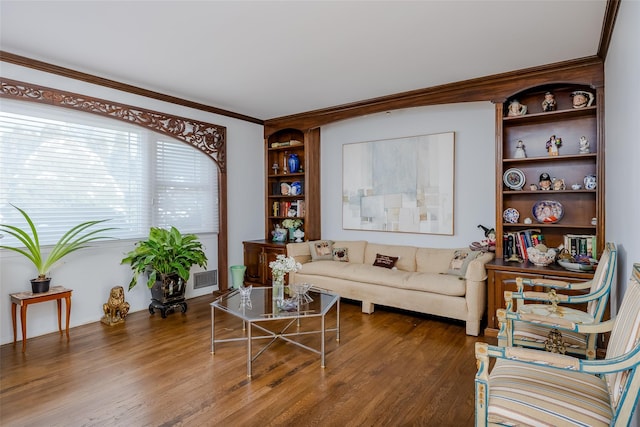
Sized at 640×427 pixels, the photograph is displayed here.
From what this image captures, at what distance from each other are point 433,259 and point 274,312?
234 cm

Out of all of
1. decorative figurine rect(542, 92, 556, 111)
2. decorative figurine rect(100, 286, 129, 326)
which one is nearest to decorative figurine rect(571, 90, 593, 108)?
→ decorative figurine rect(542, 92, 556, 111)

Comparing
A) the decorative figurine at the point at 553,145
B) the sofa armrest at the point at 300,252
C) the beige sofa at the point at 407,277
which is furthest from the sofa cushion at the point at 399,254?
the decorative figurine at the point at 553,145

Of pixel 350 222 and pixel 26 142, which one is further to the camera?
pixel 350 222

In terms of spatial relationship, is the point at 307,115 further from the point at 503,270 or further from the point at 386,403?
the point at 386,403

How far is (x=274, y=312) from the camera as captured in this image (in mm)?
2812

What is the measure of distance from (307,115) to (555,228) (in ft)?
11.4

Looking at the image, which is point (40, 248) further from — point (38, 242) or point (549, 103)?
point (549, 103)

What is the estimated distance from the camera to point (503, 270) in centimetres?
332

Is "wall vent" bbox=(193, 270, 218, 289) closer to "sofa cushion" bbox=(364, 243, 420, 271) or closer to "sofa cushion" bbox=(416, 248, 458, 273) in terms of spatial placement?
"sofa cushion" bbox=(364, 243, 420, 271)

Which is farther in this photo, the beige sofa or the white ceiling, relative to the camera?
the beige sofa

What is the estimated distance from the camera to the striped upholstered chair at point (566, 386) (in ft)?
4.16

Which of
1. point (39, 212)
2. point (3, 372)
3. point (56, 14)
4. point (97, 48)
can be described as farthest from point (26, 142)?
point (3, 372)

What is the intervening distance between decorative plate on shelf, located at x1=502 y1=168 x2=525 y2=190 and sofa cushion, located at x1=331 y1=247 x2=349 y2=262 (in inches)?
86.7

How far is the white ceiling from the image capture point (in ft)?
7.91
